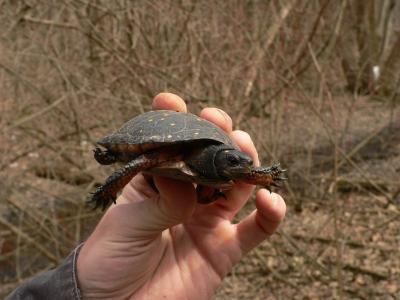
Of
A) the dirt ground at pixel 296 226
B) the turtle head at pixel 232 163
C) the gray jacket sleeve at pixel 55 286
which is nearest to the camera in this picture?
the turtle head at pixel 232 163

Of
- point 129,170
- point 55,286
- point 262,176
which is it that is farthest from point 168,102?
point 55,286

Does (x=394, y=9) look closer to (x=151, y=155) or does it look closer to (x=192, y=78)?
(x=192, y=78)

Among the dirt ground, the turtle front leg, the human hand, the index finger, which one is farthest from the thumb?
the dirt ground

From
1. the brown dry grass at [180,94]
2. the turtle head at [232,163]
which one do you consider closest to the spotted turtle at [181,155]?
the turtle head at [232,163]

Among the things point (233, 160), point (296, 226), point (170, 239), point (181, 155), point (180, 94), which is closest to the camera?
point (233, 160)

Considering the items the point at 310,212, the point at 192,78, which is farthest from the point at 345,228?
the point at 192,78

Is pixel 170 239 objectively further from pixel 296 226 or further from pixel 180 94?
pixel 296 226

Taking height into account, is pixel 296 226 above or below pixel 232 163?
below

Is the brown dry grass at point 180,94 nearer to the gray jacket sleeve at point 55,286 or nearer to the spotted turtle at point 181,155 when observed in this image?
the gray jacket sleeve at point 55,286
